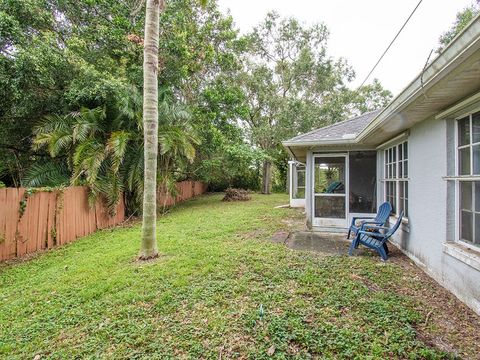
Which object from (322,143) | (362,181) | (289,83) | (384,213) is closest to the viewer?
(384,213)

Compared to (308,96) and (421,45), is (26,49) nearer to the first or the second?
(421,45)

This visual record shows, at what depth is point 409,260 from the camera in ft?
16.1

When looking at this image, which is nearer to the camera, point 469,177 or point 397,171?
point 469,177

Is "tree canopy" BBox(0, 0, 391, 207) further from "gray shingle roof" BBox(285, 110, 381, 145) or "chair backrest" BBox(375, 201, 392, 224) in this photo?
"chair backrest" BBox(375, 201, 392, 224)

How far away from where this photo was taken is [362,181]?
7.38 m

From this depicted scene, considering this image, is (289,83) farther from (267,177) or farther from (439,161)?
(439,161)

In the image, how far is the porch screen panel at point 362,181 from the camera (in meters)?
7.32

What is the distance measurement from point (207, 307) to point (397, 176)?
494 centimetres

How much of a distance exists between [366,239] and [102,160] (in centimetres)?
693

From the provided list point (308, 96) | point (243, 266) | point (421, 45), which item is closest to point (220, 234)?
point (243, 266)

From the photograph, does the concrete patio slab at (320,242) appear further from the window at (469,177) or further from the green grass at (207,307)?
the window at (469,177)

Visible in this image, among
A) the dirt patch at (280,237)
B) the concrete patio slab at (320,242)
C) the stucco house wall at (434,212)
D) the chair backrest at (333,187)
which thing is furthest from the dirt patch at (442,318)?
the chair backrest at (333,187)

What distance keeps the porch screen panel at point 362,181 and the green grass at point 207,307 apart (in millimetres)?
2886

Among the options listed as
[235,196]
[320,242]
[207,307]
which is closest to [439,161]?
[320,242]
